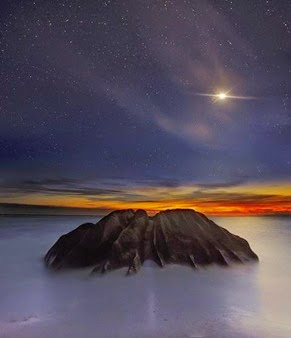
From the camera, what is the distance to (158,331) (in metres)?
6.24

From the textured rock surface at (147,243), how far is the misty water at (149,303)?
1.53 feet

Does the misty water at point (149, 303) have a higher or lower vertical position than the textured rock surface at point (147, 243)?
lower

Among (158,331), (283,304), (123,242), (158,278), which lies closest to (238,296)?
(283,304)

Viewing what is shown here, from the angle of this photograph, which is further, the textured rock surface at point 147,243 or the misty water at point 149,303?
the textured rock surface at point 147,243

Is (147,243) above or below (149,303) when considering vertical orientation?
above

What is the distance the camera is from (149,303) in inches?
314

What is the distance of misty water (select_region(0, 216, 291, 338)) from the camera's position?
251 inches

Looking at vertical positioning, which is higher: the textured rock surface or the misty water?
the textured rock surface

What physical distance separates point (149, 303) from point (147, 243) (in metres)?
3.69

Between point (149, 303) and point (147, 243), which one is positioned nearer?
point (149, 303)

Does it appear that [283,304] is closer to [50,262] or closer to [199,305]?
[199,305]

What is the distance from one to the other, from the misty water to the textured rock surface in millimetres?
467

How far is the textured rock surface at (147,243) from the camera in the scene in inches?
431

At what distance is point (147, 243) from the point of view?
11.6 metres
